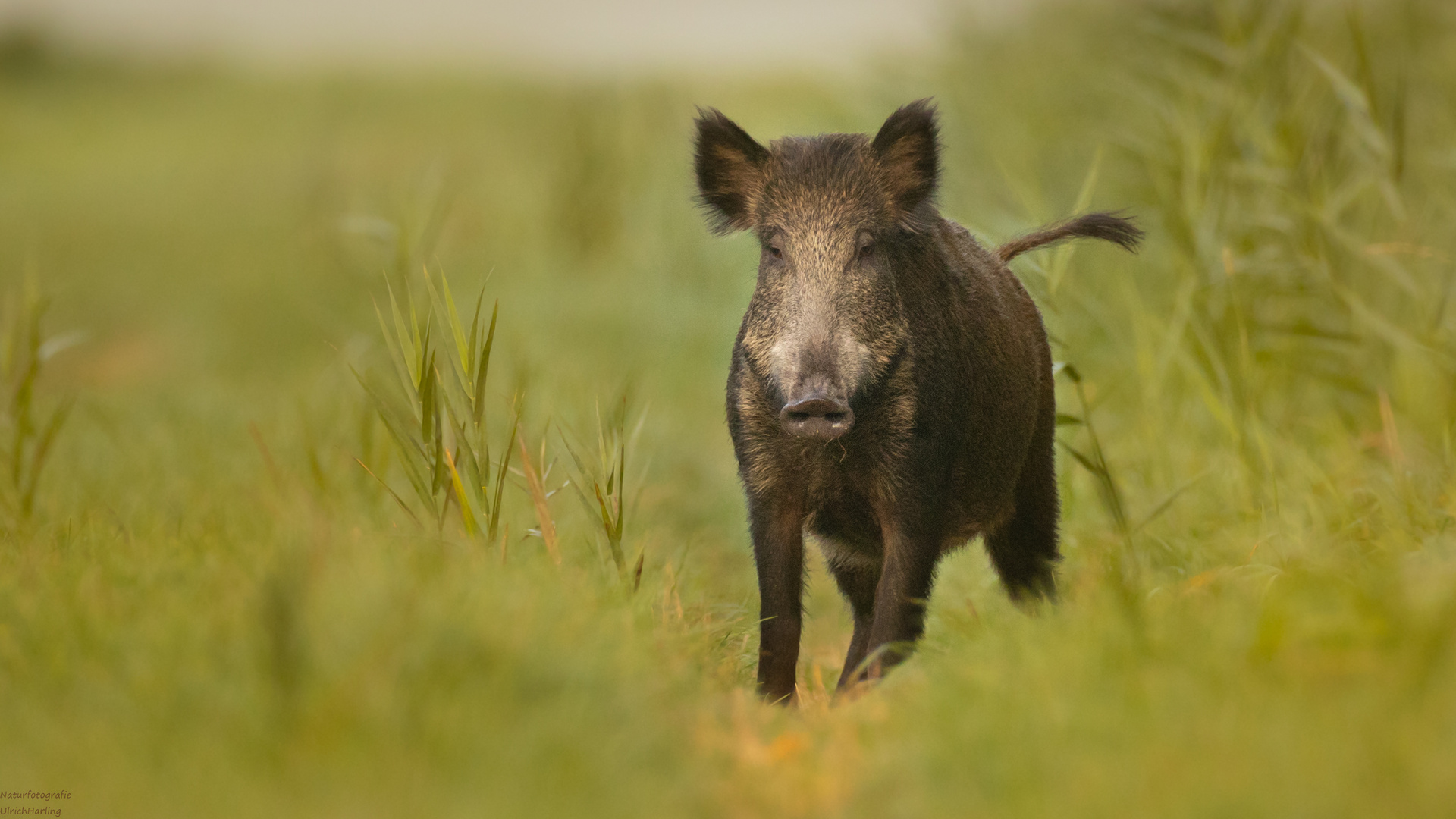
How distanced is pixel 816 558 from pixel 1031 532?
291 cm

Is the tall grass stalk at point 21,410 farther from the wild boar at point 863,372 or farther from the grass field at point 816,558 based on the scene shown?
the wild boar at point 863,372

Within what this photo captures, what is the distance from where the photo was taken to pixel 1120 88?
25.2 feet

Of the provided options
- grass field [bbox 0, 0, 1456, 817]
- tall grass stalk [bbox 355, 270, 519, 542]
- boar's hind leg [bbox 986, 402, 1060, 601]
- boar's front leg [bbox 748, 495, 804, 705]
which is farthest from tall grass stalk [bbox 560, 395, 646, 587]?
boar's hind leg [bbox 986, 402, 1060, 601]

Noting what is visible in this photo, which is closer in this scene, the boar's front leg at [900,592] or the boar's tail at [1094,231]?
the boar's front leg at [900,592]

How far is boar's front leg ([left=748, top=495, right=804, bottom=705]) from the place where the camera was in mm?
3541

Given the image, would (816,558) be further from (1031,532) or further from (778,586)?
(778,586)

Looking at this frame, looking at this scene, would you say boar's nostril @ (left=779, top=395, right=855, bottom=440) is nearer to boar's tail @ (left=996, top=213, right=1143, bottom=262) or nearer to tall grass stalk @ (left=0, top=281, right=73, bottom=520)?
boar's tail @ (left=996, top=213, right=1143, bottom=262)

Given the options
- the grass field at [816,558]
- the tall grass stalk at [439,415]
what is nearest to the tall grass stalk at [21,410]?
the grass field at [816,558]

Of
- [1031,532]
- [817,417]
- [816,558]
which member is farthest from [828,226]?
[816,558]

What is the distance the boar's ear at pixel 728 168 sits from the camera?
152 inches

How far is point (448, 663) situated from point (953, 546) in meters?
2.15

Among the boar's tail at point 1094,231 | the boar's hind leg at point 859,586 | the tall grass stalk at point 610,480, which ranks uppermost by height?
the boar's tail at point 1094,231

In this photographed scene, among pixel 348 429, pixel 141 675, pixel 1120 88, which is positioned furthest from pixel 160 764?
pixel 1120 88

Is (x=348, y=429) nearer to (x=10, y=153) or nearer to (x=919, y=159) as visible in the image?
(x=919, y=159)
